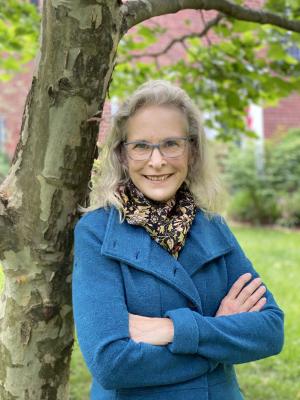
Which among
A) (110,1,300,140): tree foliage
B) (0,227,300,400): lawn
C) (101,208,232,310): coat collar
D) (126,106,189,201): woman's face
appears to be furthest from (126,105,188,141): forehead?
(0,227,300,400): lawn

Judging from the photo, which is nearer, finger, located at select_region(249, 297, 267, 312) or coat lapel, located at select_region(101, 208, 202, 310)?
coat lapel, located at select_region(101, 208, 202, 310)

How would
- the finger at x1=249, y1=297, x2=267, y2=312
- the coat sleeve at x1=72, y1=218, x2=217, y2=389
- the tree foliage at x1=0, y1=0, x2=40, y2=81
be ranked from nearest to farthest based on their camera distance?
the coat sleeve at x1=72, y1=218, x2=217, y2=389 < the finger at x1=249, y1=297, x2=267, y2=312 < the tree foliage at x1=0, y1=0, x2=40, y2=81

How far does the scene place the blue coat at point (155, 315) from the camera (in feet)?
5.95

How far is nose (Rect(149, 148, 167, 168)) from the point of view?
2053 mm

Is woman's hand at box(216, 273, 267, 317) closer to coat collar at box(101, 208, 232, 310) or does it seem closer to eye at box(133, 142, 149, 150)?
coat collar at box(101, 208, 232, 310)

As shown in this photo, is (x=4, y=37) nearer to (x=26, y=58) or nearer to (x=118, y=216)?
(x=26, y=58)

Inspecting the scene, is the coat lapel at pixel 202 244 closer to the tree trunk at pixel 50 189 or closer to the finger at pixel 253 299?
the finger at pixel 253 299

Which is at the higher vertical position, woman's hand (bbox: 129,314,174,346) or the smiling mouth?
the smiling mouth

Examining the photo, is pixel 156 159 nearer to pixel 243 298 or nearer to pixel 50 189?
pixel 50 189

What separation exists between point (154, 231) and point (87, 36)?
72 cm

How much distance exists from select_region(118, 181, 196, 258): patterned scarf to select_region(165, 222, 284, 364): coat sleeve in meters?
0.26

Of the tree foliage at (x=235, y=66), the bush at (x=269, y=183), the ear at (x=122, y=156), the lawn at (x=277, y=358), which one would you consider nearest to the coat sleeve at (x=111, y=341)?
the ear at (x=122, y=156)

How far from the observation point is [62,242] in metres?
2.22

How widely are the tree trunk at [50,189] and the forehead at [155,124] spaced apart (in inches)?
6.4
